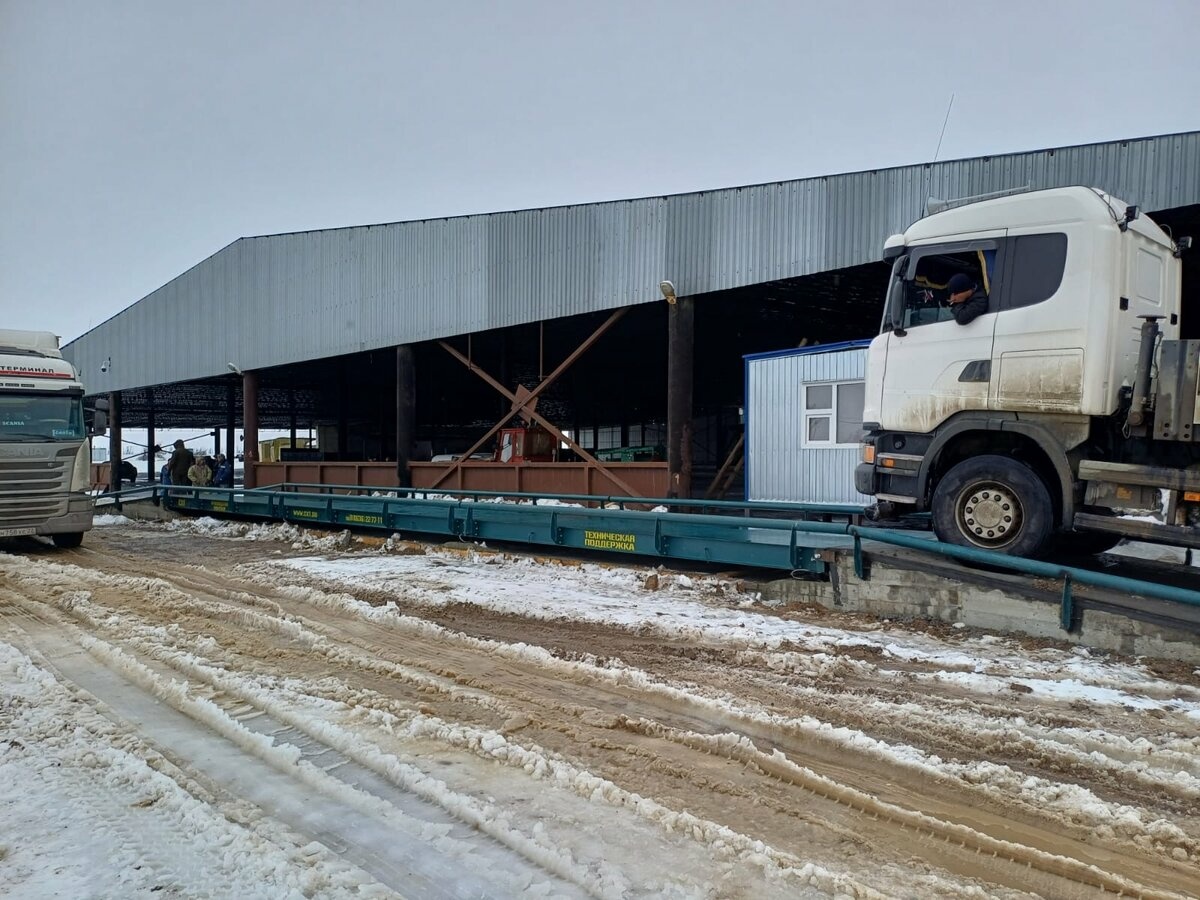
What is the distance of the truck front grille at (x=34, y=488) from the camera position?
1211cm

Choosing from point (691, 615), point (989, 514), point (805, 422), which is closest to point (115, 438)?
point (805, 422)

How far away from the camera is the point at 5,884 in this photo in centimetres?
290

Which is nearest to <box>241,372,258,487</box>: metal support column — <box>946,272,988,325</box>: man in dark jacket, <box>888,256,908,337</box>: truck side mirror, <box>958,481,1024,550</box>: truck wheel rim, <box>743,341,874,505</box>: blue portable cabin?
<box>743,341,874,505</box>: blue portable cabin

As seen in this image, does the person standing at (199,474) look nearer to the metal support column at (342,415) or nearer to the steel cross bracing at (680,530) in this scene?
the metal support column at (342,415)

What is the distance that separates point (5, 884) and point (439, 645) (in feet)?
11.7

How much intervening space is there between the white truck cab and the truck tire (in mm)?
13127

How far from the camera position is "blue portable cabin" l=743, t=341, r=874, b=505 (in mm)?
12328

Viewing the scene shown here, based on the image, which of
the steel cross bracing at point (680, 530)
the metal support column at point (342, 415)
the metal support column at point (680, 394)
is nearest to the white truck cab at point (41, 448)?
the steel cross bracing at point (680, 530)

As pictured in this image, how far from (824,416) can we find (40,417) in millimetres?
12757

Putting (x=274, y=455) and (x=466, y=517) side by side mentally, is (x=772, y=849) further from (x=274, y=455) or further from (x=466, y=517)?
(x=274, y=455)

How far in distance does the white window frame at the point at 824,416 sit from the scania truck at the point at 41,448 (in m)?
12.0

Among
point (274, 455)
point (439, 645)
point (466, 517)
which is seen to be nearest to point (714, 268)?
point (466, 517)

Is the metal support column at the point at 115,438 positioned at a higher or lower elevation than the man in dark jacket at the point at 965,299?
lower

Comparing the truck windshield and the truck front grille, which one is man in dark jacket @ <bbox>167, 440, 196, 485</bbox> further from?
the truck front grille
